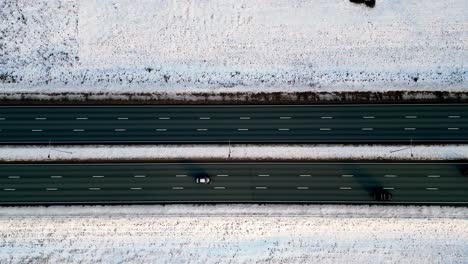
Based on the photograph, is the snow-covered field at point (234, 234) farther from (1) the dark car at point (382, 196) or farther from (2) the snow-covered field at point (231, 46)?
(2) the snow-covered field at point (231, 46)

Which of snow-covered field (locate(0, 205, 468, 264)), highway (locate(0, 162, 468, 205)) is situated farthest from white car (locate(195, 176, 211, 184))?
snow-covered field (locate(0, 205, 468, 264))

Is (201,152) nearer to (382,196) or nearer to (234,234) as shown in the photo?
(234,234)

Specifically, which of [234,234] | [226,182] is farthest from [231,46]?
[234,234]

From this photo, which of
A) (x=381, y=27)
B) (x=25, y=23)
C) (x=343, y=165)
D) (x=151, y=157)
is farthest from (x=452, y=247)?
(x=25, y=23)

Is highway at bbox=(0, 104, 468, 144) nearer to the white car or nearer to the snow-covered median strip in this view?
the snow-covered median strip

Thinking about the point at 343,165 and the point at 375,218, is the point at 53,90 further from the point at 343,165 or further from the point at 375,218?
the point at 375,218

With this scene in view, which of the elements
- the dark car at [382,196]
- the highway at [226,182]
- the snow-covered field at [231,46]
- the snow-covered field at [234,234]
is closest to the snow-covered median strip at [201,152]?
the highway at [226,182]
